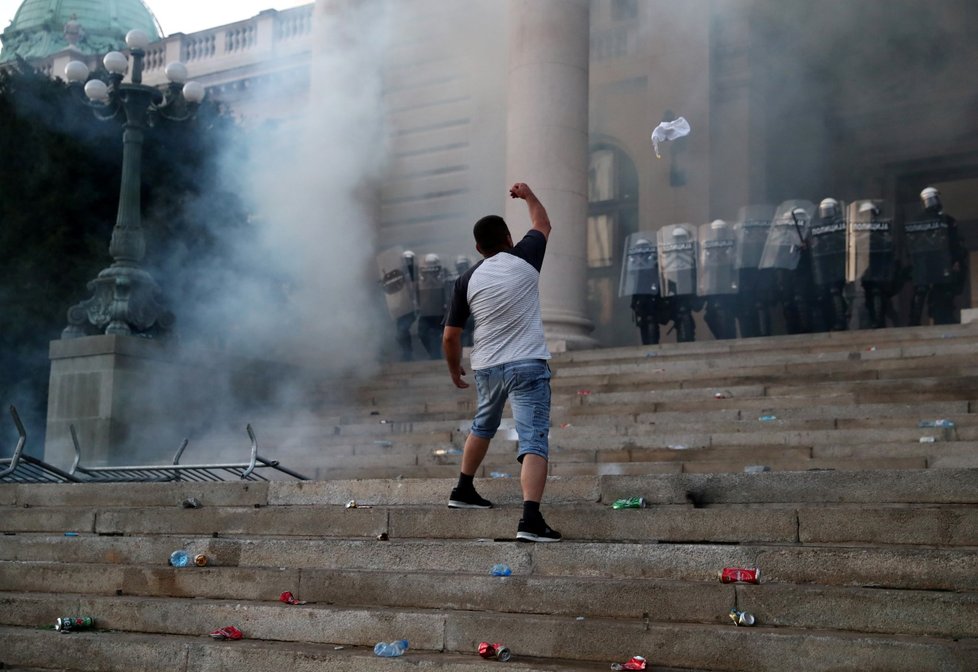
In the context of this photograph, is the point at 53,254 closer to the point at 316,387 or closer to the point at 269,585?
the point at 316,387

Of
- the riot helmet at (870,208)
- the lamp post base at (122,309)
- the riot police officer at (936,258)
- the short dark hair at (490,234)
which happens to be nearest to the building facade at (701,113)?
the riot helmet at (870,208)

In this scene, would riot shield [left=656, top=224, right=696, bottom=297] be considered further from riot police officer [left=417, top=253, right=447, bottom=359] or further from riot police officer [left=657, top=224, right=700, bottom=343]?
riot police officer [left=417, top=253, right=447, bottom=359]

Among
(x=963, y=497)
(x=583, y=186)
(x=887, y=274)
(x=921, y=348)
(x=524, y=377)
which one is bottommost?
(x=963, y=497)

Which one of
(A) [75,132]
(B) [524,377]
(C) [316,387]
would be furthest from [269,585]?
(A) [75,132]

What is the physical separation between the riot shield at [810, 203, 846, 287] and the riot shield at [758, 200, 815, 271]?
18cm

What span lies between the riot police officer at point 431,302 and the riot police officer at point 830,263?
3895mm

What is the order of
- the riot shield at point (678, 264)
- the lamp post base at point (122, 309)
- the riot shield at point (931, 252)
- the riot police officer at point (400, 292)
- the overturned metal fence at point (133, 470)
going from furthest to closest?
the riot police officer at point (400, 292) < the riot shield at point (678, 264) < the riot shield at point (931, 252) < the lamp post base at point (122, 309) < the overturned metal fence at point (133, 470)

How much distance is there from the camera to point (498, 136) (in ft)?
62.3

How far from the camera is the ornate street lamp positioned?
11.3 metres

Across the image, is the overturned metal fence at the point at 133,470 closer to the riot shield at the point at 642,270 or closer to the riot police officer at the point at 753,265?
the riot shield at the point at 642,270

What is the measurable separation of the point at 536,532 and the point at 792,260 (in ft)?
25.8

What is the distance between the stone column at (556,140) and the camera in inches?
A: 518

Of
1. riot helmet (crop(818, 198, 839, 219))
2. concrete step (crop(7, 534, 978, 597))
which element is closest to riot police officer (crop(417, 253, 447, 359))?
riot helmet (crop(818, 198, 839, 219))

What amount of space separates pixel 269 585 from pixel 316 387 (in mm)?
7047
